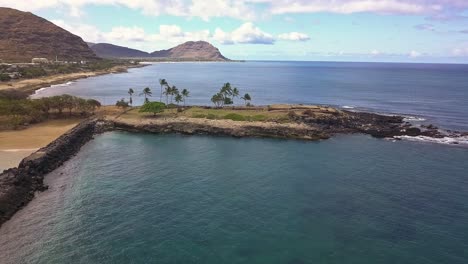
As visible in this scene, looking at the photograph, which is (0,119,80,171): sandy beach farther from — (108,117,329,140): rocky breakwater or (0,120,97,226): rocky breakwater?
(108,117,329,140): rocky breakwater

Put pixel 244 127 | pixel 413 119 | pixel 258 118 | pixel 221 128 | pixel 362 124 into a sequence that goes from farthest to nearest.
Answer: pixel 413 119
pixel 362 124
pixel 258 118
pixel 244 127
pixel 221 128

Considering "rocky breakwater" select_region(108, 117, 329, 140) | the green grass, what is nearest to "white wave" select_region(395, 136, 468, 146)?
"rocky breakwater" select_region(108, 117, 329, 140)

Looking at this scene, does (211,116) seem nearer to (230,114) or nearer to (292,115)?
(230,114)

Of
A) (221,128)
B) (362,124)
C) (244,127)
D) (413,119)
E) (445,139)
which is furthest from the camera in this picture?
(413,119)

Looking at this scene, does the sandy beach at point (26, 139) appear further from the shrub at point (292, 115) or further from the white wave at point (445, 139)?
the white wave at point (445, 139)

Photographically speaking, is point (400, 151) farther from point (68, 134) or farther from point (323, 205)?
point (68, 134)

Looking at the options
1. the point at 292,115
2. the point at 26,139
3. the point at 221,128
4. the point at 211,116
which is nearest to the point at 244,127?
the point at 221,128
